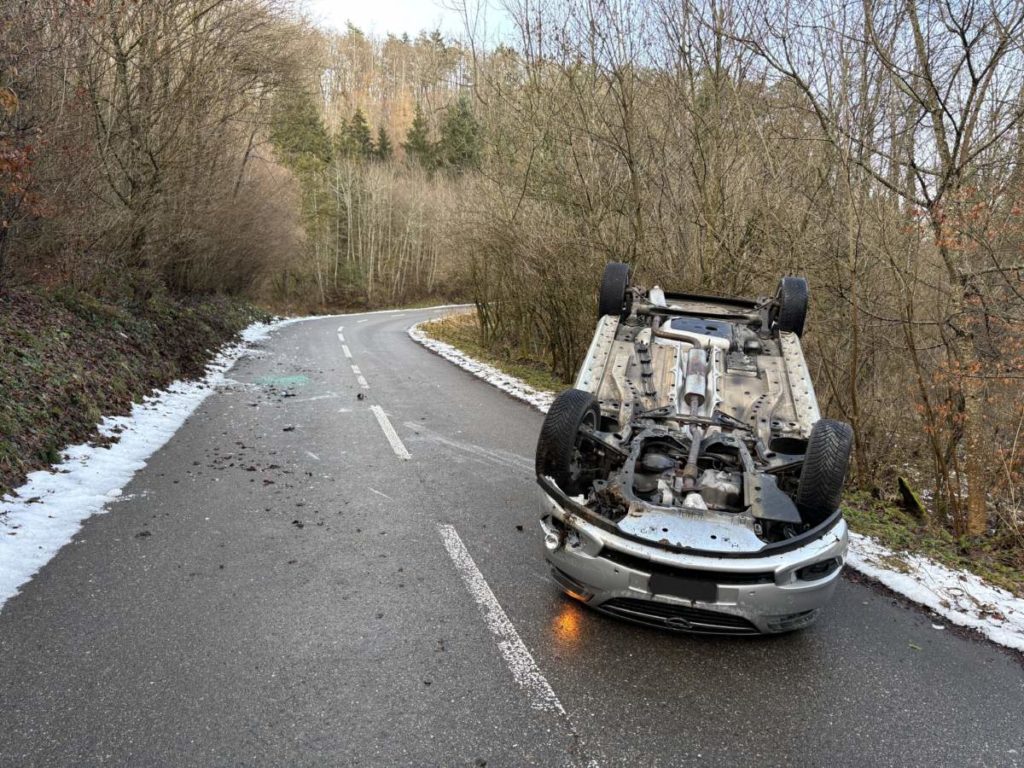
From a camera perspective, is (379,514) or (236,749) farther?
(379,514)

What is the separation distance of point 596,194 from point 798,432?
22.9 ft

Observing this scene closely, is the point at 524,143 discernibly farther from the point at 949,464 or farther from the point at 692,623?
the point at 692,623

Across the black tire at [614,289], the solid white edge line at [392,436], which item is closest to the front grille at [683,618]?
the black tire at [614,289]

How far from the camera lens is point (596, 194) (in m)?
10.6

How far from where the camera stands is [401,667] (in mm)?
3266

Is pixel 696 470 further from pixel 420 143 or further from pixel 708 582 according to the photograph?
pixel 420 143

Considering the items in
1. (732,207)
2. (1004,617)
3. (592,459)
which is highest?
(732,207)

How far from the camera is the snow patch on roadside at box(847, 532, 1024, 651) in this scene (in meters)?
3.93

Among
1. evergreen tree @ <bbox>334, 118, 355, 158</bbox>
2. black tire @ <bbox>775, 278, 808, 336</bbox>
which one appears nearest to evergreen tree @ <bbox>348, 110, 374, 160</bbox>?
evergreen tree @ <bbox>334, 118, 355, 158</bbox>

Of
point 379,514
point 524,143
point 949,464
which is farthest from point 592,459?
point 524,143

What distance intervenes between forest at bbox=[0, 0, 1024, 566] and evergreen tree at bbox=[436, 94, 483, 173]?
0.68 m

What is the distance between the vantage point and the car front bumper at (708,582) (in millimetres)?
3131

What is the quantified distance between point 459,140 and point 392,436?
93.4ft

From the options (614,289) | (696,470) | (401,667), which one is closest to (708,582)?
(696,470)
